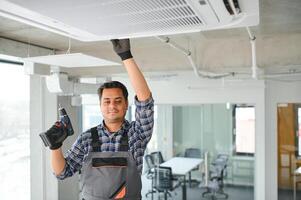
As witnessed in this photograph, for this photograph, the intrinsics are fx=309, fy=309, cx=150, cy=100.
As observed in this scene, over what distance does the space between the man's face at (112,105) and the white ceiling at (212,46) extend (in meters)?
2.27

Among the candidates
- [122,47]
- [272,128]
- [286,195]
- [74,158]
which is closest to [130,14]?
[122,47]

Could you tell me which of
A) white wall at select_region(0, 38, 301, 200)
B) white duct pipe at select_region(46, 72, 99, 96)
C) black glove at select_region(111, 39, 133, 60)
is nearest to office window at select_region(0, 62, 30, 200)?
white wall at select_region(0, 38, 301, 200)

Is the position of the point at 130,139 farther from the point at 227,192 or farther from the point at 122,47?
the point at 227,192

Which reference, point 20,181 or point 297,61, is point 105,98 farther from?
point 20,181

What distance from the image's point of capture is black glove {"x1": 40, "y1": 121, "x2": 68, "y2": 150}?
5.09ft

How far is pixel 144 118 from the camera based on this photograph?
159cm

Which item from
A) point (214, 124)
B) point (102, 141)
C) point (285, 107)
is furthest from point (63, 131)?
point (214, 124)

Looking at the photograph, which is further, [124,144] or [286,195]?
[286,195]

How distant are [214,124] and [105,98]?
6220 millimetres

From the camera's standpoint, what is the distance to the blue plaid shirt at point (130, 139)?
62.0 inches

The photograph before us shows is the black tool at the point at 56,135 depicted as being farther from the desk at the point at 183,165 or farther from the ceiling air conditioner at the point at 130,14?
the desk at the point at 183,165

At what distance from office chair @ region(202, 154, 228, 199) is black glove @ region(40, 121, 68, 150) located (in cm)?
583

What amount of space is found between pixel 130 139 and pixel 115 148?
0.09 metres

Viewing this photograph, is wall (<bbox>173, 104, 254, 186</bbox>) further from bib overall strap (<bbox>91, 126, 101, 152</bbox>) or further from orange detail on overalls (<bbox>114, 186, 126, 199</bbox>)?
orange detail on overalls (<bbox>114, 186, 126, 199</bbox>)
